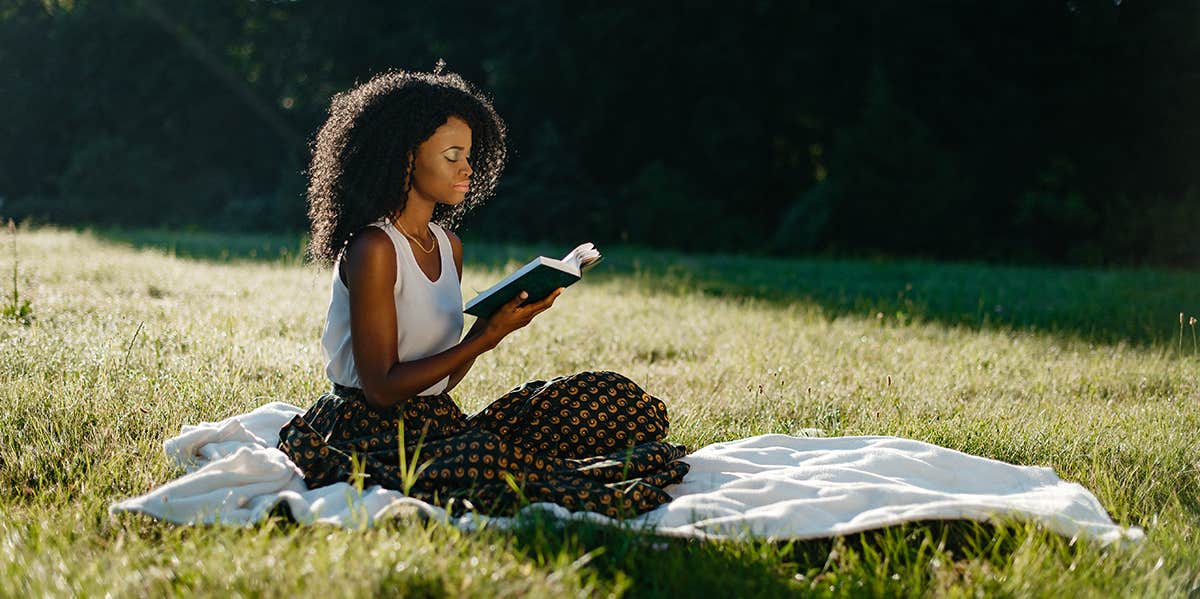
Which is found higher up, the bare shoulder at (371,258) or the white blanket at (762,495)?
the bare shoulder at (371,258)

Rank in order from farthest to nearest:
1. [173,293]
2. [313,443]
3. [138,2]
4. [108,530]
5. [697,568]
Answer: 1. [138,2]
2. [173,293]
3. [313,443]
4. [108,530]
5. [697,568]

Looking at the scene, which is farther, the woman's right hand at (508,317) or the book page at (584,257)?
the book page at (584,257)

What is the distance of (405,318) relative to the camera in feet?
11.0

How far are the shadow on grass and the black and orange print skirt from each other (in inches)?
151

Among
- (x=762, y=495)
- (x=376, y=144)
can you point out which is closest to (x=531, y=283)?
(x=376, y=144)

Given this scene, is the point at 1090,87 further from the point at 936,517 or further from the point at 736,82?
the point at 936,517

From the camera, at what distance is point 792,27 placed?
65.3 ft

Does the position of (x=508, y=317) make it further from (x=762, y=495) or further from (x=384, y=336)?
(x=762, y=495)

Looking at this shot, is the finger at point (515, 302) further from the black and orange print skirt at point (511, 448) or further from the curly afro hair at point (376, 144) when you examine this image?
the curly afro hair at point (376, 144)

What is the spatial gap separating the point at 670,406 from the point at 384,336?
1944 mm

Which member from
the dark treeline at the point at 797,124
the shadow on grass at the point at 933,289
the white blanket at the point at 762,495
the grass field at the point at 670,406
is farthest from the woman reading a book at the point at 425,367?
the dark treeline at the point at 797,124

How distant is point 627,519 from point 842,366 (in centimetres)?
304

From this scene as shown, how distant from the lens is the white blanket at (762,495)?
2861 mm

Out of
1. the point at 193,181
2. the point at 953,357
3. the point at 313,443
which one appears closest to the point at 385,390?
the point at 313,443
